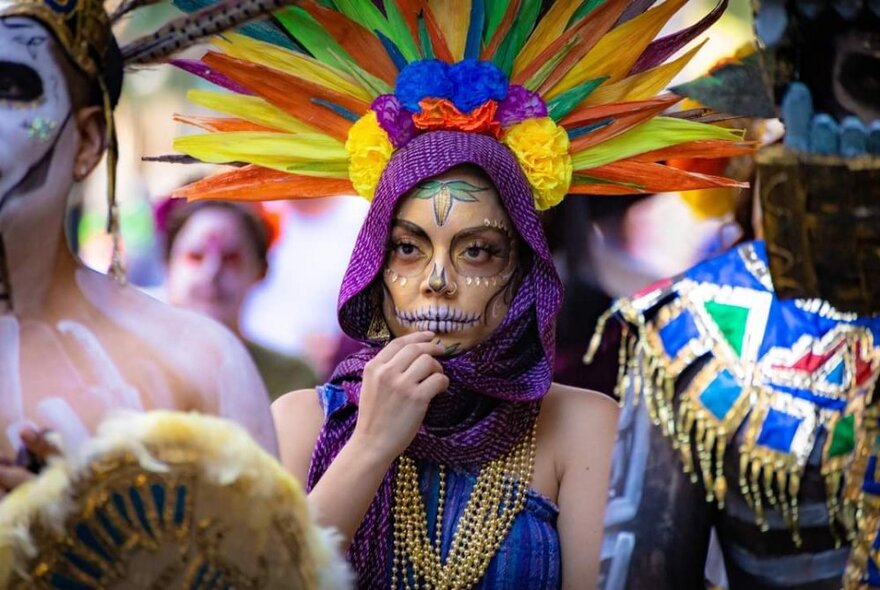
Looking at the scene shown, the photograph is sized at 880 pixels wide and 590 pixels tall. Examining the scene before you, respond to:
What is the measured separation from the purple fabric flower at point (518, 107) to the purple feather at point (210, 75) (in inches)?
21.2

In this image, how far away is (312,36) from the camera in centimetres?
360

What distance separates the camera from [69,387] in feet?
8.45

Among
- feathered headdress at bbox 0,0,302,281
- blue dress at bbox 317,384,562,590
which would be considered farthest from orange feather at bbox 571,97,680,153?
feathered headdress at bbox 0,0,302,281

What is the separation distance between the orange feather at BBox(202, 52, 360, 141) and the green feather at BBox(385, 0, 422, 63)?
144mm

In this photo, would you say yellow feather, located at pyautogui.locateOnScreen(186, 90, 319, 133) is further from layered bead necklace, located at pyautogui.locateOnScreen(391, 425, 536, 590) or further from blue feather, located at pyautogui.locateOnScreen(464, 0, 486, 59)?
layered bead necklace, located at pyautogui.locateOnScreen(391, 425, 536, 590)

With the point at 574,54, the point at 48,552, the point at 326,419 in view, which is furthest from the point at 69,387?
the point at 574,54

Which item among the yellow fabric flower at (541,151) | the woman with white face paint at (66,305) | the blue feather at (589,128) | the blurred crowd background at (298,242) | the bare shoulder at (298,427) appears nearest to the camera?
the woman with white face paint at (66,305)

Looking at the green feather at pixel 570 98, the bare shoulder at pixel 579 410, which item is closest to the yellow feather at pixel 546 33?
the green feather at pixel 570 98

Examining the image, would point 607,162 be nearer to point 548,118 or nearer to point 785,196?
point 548,118

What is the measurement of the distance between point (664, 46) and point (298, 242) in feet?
8.00

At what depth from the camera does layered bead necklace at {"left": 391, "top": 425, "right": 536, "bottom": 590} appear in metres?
3.38

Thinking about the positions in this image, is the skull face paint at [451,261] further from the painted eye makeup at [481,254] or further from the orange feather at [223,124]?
the orange feather at [223,124]

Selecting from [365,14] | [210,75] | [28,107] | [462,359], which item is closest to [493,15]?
[365,14]

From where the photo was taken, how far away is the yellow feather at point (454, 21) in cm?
360
